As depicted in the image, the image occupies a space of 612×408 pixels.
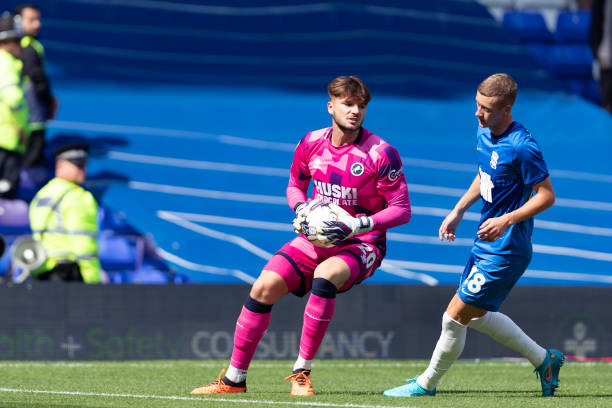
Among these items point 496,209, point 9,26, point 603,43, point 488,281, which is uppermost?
point 603,43

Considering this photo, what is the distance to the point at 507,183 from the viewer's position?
18.3 feet

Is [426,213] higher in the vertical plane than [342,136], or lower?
lower

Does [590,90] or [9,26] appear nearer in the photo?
[9,26]

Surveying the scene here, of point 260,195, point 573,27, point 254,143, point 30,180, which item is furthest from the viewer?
point 573,27

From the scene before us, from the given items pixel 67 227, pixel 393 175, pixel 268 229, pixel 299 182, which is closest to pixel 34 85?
pixel 268 229

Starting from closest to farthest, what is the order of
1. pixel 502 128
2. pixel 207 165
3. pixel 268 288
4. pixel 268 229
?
pixel 502 128, pixel 268 288, pixel 268 229, pixel 207 165

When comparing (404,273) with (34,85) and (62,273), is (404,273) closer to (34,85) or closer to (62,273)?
(62,273)

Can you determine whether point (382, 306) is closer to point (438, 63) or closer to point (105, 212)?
point (105, 212)

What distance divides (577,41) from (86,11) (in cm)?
743

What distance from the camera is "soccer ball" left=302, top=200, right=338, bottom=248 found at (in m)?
5.57

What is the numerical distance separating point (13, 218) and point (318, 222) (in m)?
6.65

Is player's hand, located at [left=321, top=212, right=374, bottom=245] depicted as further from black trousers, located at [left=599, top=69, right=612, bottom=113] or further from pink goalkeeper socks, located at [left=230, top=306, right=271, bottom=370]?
black trousers, located at [left=599, top=69, right=612, bottom=113]

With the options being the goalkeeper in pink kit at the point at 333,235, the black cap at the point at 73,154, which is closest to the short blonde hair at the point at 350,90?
the goalkeeper in pink kit at the point at 333,235

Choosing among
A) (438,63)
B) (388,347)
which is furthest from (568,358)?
(438,63)
